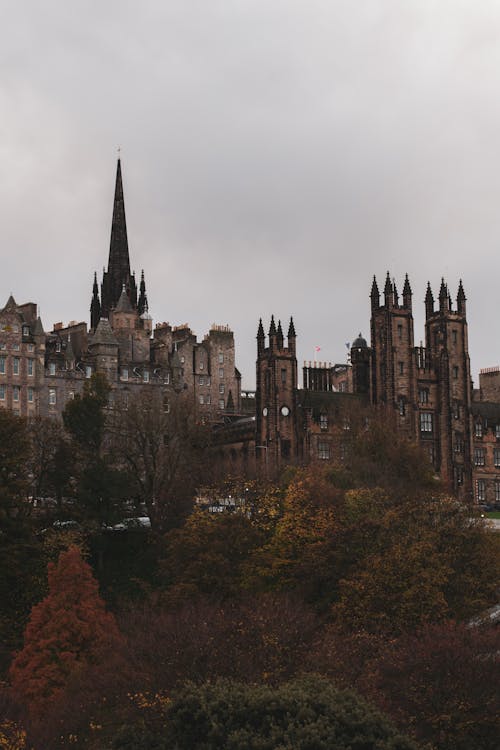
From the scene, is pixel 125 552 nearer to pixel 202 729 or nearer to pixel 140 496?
pixel 140 496

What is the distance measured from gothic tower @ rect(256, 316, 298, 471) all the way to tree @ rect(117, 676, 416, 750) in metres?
90.5

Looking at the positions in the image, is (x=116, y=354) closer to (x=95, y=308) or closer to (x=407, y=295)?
(x=95, y=308)

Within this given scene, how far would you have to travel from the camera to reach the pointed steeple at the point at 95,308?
168 meters

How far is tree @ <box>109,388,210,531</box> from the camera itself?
10219 cm

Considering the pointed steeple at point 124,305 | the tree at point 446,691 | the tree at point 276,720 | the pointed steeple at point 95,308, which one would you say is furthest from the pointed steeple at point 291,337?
the tree at point 276,720

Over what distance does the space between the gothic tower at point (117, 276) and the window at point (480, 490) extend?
48903mm

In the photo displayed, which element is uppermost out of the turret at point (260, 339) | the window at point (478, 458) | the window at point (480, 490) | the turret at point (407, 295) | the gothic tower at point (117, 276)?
the gothic tower at point (117, 276)

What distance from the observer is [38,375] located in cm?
14462

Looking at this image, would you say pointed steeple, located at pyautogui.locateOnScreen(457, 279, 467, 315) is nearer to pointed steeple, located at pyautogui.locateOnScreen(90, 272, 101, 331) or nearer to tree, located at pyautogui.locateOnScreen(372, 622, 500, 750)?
pointed steeple, located at pyautogui.locateOnScreen(90, 272, 101, 331)

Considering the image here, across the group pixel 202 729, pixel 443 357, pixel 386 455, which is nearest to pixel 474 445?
pixel 443 357

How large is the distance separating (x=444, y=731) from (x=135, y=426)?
64346 mm

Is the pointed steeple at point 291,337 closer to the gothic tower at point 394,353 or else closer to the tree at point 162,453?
the gothic tower at point 394,353

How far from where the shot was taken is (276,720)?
40625 mm

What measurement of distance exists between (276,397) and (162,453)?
85.3 feet
